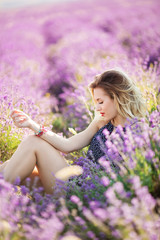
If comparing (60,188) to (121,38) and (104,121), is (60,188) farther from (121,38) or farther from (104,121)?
(121,38)

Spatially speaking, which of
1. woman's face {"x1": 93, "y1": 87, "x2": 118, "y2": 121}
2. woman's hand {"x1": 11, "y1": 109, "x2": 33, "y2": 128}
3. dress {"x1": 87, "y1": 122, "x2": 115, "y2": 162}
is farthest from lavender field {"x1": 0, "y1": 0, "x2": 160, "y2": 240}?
woman's hand {"x1": 11, "y1": 109, "x2": 33, "y2": 128}

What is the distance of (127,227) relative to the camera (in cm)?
126

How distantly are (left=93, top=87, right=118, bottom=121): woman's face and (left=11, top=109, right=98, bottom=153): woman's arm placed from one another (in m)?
0.20

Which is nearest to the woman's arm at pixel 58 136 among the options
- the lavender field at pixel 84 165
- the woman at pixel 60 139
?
the woman at pixel 60 139

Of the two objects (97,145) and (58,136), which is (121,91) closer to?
(97,145)

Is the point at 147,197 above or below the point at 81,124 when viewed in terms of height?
below

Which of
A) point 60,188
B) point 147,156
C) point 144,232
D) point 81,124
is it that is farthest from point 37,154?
point 81,124

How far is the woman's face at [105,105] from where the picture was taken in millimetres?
2170

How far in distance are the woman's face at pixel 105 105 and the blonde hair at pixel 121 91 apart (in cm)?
3

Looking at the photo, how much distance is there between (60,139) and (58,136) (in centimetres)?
3

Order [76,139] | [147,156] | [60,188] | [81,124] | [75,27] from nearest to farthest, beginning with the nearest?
1. [147,156]
2. [60,188]
3. [76,139]
4. [81,124]
5. [75,27]

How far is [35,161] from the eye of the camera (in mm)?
2080

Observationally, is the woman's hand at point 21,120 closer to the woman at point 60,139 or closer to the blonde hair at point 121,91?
the woman at point 60,139

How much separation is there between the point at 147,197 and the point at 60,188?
0.79 metres
